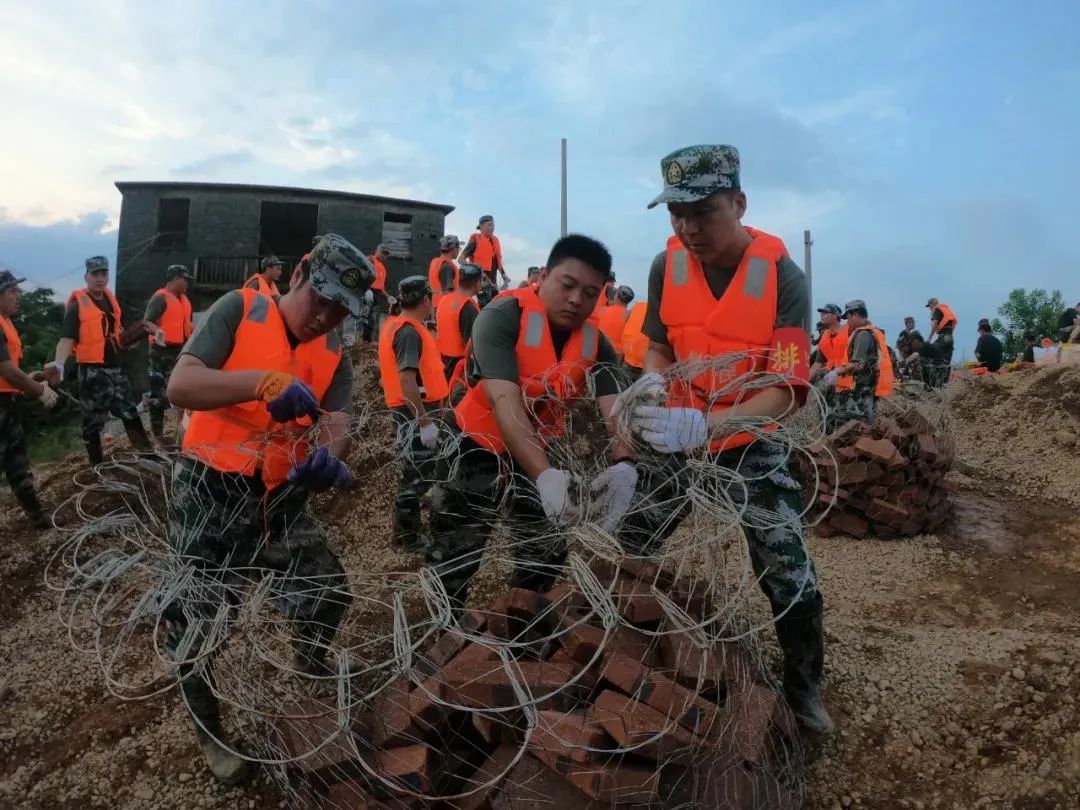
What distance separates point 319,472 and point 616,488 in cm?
103

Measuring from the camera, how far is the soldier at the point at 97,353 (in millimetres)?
6816

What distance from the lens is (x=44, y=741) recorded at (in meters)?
3.16

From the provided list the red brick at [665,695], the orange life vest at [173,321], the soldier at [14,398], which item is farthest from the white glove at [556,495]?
the orange life vest at [173,321]

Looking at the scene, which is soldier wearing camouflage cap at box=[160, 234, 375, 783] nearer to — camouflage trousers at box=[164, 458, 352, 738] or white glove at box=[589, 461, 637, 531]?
camouflage trousers at box=[164, 458, 352, 738]

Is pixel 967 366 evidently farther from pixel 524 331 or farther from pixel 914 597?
pixel 524 331

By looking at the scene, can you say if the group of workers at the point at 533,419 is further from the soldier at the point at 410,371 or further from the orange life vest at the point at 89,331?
the orange life vest at the point at 89,331

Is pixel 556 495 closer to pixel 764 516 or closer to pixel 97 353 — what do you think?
pixel 764 516

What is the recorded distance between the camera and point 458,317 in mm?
6754

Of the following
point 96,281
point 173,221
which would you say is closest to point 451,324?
point 96,281

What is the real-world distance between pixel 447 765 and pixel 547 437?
50.4 inches

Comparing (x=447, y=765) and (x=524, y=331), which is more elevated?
(x=524, y=331)

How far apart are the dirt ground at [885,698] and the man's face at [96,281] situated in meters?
2.60

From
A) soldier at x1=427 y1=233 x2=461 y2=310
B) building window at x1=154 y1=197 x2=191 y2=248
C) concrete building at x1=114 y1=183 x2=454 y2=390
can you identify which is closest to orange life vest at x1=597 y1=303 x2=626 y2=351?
soldier at x1=427 y1=233 x2=461 y2=310

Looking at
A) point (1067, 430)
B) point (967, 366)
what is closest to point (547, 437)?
point (1067, 430)
